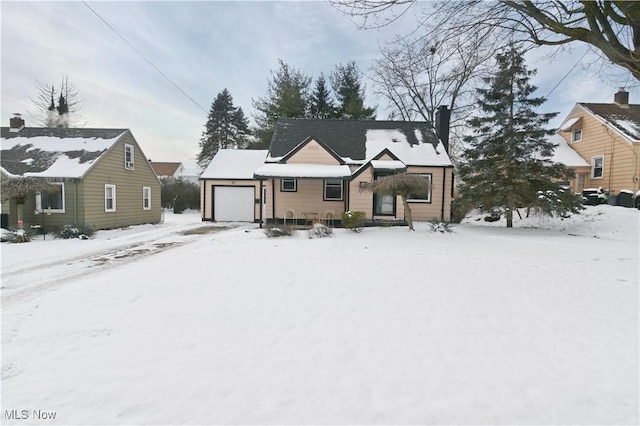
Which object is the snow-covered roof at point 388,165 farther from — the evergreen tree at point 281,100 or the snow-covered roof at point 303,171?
the evergreen tree at point 281,100

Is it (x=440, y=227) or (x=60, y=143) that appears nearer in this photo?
(x=440, y=227)

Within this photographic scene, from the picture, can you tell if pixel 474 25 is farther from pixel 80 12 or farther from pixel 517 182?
pixel 80 12

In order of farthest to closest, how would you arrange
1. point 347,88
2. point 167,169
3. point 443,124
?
point 167,169
point 347,88
point 443,124

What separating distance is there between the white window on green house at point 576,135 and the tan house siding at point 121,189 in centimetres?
2996

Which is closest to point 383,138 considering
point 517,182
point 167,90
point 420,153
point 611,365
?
point 420,153

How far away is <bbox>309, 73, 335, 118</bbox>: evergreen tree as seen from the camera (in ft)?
102

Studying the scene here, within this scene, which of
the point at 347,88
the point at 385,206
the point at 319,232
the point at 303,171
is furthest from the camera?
the point at 347,88

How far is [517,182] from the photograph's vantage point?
1380 centimetres

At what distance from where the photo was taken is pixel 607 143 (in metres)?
20.3

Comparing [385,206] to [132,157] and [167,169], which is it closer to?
[132,157]

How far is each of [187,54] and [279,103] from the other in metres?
15.0

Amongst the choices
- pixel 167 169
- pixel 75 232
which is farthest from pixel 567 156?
pixel 167 169

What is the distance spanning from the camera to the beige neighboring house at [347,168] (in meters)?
15.3
